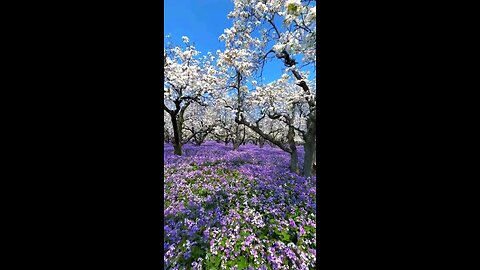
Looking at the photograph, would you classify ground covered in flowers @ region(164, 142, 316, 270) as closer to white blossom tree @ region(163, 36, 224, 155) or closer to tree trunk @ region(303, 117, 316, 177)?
tree trunk @ region(303, 117, 316, 177)

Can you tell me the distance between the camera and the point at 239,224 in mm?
2469

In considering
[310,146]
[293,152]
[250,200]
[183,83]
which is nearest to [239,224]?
[250,200]

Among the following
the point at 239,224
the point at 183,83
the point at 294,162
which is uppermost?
the point at 183,83

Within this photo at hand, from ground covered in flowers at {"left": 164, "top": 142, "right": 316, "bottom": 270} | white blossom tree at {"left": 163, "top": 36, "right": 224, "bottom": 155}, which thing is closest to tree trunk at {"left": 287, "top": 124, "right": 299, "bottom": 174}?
ground covered in flowers at {"left": 164, "top": 142, "right": 316, "bottom": 270}

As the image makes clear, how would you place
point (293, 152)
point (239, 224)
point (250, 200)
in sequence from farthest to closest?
point (293, 152)
point (250, 200)
point (239, 224)

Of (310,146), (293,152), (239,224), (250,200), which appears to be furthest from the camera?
(293,152)

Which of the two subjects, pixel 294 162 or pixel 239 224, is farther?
pixel 294 162

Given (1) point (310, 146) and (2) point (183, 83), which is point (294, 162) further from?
(2) point (183, 83)

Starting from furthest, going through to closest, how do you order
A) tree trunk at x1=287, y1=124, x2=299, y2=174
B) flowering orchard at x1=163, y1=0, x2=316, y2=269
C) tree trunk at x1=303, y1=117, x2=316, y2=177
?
tree trunk at x1=287, y1=124, x2=299, y2=174, tree trunk at x1=303, y1=117, x2=316, y2=177, flowering orchard at x1=163, y1=0, x2=316, y2=269

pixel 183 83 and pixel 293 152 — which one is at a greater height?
pixel 183 83

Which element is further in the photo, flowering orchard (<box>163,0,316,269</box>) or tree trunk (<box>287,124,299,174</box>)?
tree trunk (<box>287,124,299,174</box>)

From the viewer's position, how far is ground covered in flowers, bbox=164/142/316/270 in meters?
1.93
